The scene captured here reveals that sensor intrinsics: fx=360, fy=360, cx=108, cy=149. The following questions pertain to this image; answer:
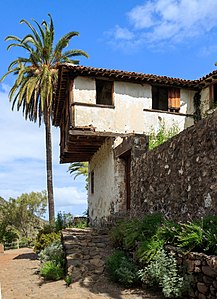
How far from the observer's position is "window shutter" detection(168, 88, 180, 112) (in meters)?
15.6

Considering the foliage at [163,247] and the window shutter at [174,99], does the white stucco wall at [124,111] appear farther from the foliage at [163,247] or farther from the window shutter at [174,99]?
the foliage at [163,247]

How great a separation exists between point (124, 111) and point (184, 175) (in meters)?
6.85

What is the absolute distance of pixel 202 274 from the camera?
5598 millimetres

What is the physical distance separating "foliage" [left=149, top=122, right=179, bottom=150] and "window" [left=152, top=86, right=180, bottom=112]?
914mm

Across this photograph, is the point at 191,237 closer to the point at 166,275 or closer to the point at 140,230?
the point at 166,275

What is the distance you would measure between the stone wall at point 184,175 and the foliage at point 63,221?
566 centimetres

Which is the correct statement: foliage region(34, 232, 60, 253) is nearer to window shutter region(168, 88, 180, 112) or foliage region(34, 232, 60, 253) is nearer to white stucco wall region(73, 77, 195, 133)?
white stucco wall region(73, 77, 195, 133)

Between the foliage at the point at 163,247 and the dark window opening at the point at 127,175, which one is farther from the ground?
the dark window opening at the point at 127,175

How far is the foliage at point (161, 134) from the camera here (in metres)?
14.3

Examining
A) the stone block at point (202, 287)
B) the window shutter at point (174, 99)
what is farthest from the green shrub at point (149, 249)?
the window shutter at point (174, 99)

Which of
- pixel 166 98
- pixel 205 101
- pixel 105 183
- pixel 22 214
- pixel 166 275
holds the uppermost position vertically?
pixel 166 98

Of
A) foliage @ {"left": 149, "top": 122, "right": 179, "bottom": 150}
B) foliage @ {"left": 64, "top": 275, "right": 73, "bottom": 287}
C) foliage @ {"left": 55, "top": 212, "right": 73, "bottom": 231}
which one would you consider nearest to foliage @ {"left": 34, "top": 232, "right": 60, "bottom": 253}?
foliage @ {"left": 55, "top": 212, "right": 73, "bottom": 231}

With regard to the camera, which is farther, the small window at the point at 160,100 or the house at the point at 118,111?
the small window at the point at 160,100

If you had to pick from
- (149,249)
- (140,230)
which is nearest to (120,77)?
(140,230)
